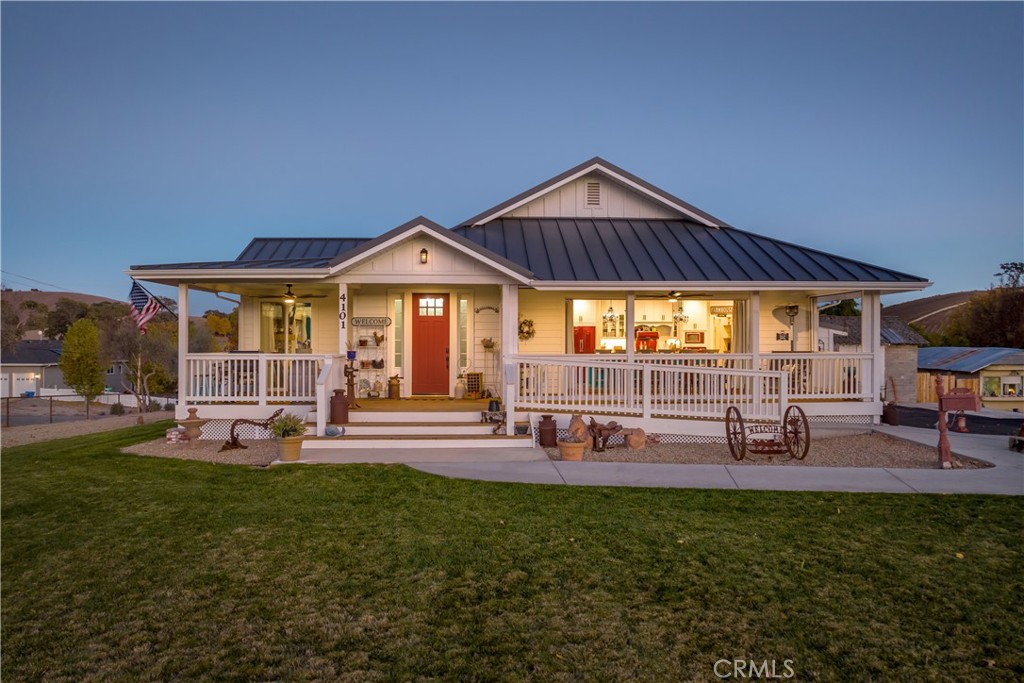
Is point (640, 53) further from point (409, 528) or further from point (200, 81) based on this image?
point (409, 528)

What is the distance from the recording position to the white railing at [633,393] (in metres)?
10.9

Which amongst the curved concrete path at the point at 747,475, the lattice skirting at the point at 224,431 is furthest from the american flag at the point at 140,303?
the curved concrete path at the point at 747,475

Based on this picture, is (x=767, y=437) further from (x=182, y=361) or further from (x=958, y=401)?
(x=182, y=361)

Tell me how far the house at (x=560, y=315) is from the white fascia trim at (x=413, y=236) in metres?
0.04

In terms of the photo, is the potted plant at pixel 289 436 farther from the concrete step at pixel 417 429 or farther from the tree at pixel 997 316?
the tree at pixel 997 316

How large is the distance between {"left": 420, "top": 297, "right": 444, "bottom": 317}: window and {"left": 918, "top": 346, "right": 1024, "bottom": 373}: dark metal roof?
2327 centimetres

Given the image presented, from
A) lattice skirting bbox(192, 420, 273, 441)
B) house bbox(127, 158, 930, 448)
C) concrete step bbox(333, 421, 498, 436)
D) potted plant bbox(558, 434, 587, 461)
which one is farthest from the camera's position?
lattice skirting bbox(192, 420, 273, 441)

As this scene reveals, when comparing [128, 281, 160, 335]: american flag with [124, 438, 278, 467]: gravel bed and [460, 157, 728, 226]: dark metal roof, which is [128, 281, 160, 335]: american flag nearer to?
[124, 438, 278, 467]: gravel bed

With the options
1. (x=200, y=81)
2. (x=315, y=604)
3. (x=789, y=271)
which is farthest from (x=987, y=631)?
(x=200, y=81)

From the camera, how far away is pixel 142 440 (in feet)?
39.9

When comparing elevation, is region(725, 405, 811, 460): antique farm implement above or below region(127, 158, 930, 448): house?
below

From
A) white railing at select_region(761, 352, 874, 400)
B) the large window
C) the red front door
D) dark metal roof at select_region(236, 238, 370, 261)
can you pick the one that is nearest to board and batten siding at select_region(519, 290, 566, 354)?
the red front door

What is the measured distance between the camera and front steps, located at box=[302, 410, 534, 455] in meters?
10.1

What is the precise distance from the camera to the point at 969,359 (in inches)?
992
